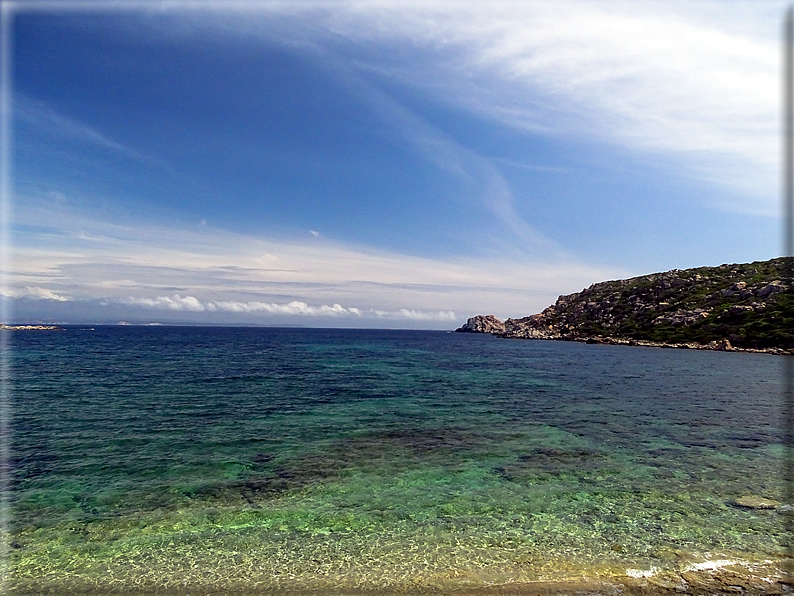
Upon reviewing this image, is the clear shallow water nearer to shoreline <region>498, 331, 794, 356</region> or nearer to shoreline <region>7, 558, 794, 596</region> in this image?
shoreline <region>7, 558, 794, 596</region>

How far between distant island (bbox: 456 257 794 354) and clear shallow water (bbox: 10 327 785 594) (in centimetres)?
8799

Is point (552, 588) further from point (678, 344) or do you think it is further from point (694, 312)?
point (694, 312)

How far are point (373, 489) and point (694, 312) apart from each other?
495 feet

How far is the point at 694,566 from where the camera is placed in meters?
12.0

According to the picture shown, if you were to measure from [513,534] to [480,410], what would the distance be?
23002 millimetres

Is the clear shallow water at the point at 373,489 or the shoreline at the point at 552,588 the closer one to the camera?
the shoreline at the point at 552,588

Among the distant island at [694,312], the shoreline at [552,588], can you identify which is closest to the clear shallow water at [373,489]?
the shoreline at [552,588]

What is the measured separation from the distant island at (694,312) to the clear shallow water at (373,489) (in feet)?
289

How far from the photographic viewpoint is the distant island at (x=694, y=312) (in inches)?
4304

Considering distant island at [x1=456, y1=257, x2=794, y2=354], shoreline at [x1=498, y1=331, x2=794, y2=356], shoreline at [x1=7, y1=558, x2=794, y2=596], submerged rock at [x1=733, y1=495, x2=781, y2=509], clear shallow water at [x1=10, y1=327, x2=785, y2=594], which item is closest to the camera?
shoreline at [x1=7, y1=558, x2=794, y2=596]

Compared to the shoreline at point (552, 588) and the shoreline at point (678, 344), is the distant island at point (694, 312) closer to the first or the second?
the shoreline at point (678, 344)

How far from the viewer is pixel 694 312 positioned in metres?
133

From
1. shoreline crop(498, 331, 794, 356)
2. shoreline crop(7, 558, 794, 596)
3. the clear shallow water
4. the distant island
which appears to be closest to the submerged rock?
the clear shallow water

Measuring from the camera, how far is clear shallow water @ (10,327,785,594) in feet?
40.3
